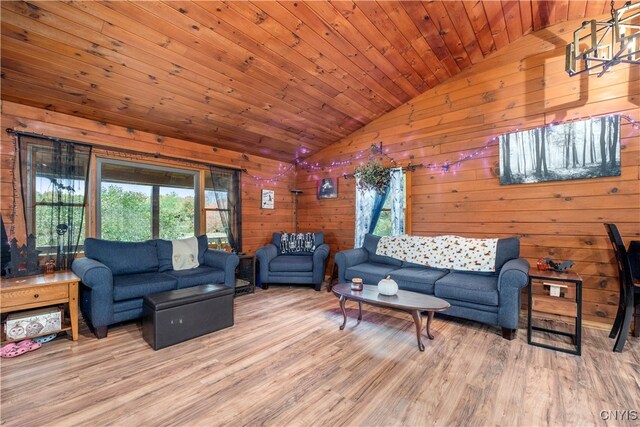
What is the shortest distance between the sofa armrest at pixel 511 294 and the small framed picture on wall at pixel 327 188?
3.03 meters

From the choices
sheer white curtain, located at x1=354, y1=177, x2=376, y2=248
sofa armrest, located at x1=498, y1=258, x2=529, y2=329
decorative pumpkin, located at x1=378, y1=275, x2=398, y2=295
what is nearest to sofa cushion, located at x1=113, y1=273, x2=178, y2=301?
decorative pumpkin, located at x1=378, y1=275, x2=398, y2=295

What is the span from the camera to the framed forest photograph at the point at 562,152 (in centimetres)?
288

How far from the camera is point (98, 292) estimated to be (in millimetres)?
2559

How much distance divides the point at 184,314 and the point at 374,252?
2631 mm

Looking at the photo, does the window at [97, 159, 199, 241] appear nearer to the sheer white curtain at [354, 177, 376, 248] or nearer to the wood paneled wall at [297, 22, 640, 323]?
the sheer white curtain at [354, 177, 376, 248]

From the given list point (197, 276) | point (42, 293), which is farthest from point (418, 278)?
point (42, 293)

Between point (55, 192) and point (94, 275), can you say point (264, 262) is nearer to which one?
point (94, 275)

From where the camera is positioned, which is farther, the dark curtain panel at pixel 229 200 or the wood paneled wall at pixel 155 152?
the dark curtain panel at pixel 229 200

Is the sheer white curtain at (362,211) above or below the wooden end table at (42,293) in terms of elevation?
above

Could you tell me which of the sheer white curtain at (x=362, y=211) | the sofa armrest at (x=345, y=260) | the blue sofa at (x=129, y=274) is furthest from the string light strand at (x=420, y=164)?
the blue sofa at (x=129, y=274)

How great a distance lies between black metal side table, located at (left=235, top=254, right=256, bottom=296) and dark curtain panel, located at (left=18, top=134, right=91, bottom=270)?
195 centimetres

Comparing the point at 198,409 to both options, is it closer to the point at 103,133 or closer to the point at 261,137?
the point at 103,133

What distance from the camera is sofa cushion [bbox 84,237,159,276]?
3.00 meters

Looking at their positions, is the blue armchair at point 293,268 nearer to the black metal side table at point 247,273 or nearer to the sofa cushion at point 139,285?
the black metal side table at point 247,273
